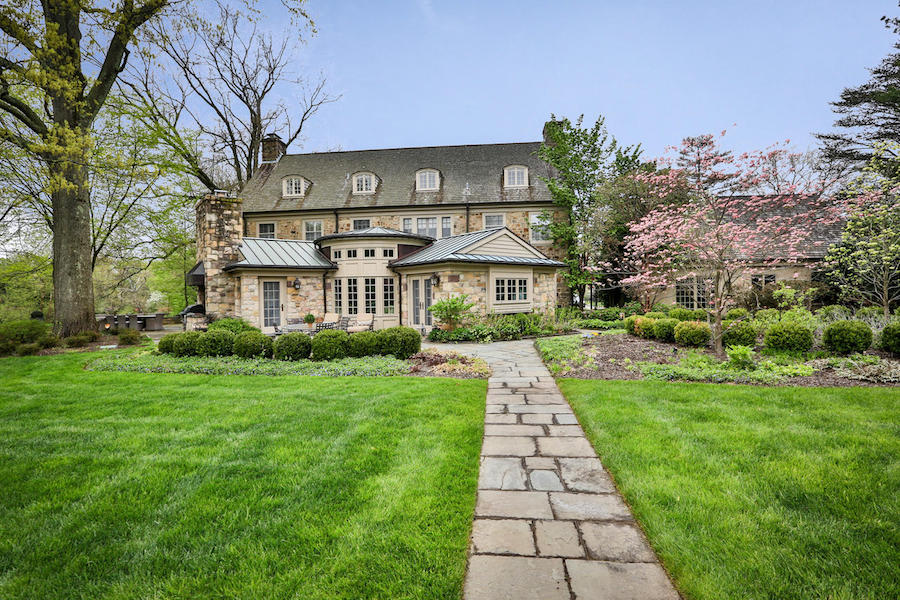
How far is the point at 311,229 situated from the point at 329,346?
13761mm

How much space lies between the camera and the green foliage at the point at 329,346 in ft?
27.1

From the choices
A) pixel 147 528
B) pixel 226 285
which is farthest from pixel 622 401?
pixel 226 285

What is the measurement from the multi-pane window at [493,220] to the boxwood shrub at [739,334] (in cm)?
1265

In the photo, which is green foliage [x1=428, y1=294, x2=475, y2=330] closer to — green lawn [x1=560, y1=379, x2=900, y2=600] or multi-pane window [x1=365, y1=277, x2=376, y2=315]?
multi-pane window [x1=365, y1=277, x2=376, y2=315]

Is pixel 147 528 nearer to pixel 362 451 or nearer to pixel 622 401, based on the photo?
pixel 362 451

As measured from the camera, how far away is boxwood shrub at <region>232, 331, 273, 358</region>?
845cm

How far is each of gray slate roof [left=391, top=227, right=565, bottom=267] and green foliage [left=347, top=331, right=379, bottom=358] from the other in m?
4.38

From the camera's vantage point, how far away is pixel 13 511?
2.61 metres

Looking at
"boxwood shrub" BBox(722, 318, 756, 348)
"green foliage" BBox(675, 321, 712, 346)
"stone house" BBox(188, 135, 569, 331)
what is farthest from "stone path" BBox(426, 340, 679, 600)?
"stone house" BBox(188, 135, 569, 331)

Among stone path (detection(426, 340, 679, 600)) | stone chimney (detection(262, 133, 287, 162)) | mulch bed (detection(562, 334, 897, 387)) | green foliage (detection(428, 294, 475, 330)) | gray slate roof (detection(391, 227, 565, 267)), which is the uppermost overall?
stone chimney (detection(262, 133, 287, 162))

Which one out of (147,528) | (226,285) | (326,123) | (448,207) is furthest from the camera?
(326,123)

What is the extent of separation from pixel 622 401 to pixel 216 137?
26649mm

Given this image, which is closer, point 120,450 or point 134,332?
point 120,450

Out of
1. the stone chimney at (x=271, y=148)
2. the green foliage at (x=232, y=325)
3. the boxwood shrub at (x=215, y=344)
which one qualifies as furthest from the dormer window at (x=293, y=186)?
the boxwood shrub at (x=215, y=344)
